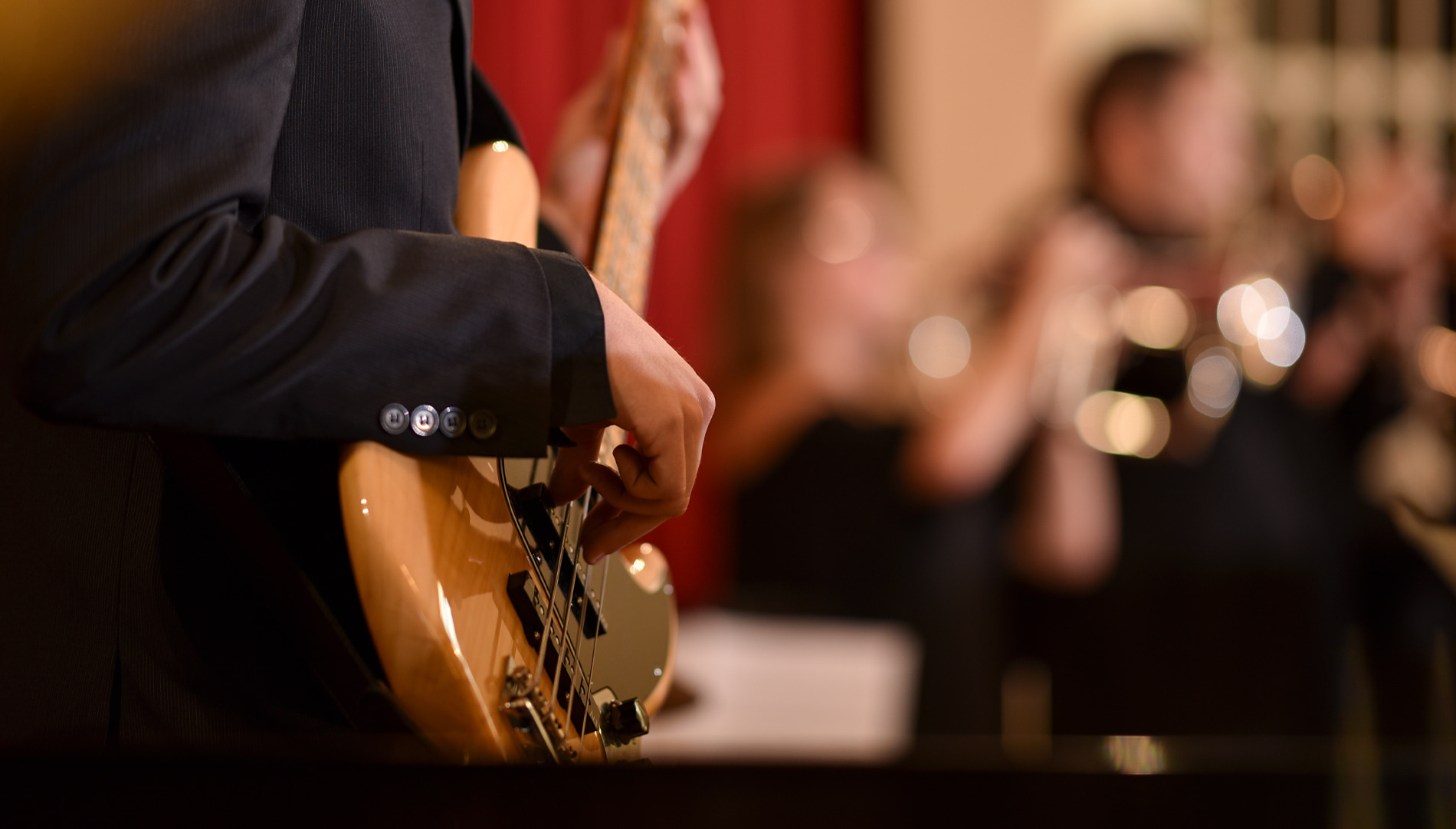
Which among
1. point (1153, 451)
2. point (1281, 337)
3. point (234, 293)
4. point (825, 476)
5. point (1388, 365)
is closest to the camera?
point (234, 293)

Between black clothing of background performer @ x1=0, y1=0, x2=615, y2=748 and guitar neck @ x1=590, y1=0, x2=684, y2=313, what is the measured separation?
79 mm

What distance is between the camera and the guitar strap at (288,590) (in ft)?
1.32

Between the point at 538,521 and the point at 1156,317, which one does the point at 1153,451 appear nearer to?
the point at 1156,317

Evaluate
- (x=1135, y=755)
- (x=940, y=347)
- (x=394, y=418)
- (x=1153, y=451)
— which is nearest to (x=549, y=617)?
(x=394, y=418)

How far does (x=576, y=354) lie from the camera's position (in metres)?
0.41

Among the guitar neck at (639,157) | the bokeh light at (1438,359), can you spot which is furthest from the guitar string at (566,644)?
the bokeh light at (1438,359)

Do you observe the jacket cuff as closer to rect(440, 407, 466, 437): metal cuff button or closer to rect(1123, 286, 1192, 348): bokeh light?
rect(440, 407, 466, 437): metal cuff button

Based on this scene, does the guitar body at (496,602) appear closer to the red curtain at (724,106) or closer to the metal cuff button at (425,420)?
the metal cuff button at (425,420)

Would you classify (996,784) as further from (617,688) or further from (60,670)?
(60,670)

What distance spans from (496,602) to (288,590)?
0.26 feet

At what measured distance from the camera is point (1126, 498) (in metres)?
1.76

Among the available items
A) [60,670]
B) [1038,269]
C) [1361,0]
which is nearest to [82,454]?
[60,670]

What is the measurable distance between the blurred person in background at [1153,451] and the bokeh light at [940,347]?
0.07m

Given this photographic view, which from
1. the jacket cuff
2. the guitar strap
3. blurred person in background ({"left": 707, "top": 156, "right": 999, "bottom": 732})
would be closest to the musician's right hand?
the jacket cuff
